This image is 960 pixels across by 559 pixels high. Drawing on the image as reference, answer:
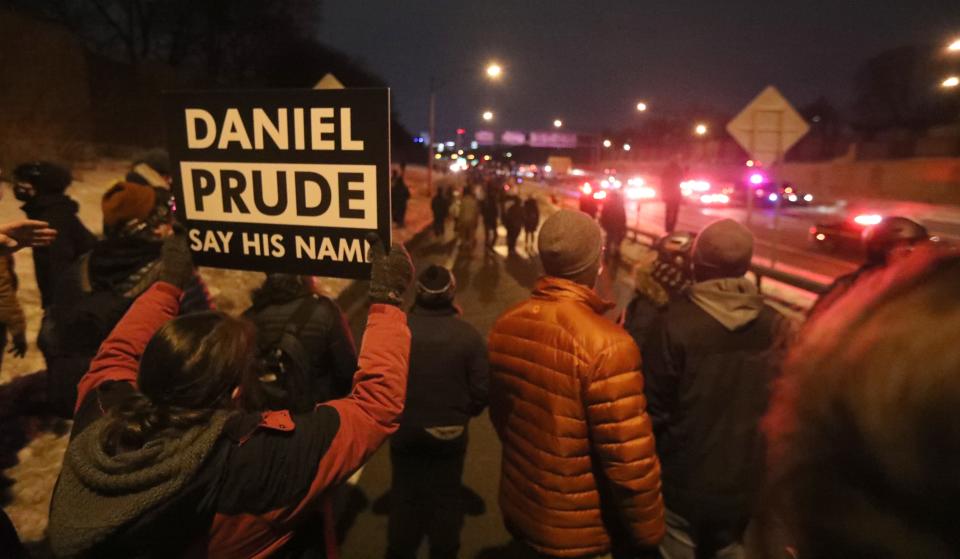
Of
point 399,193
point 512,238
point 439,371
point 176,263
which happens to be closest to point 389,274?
point 176,263

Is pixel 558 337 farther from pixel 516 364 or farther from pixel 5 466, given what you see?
pixel 5 466

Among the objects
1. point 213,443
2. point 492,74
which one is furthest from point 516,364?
point 492,74

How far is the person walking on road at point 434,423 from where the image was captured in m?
→ 3.07

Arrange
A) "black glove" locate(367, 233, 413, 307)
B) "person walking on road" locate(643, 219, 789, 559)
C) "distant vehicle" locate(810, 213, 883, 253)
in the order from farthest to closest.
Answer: "distant vehicle" locate(810, 213, 883, 253) → "person walking on road" locate(643, 219, 789, 559) → "black glove" locate(367, 233, 413, 307)

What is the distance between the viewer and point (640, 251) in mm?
15141

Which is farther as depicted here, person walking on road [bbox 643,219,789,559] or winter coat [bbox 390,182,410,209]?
winter coat [bbox 390,182,410,209]

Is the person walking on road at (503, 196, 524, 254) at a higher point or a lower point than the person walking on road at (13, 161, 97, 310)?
lower

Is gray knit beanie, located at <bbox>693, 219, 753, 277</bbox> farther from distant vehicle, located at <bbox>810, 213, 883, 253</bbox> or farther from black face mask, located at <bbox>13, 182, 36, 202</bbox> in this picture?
distant vehicle, located at <bbox>810, 213, 883, 253</bbox>

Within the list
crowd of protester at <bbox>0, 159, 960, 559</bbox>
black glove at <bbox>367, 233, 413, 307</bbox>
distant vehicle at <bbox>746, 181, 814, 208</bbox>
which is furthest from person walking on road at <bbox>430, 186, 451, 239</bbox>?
distant vehicle at <bbox>746, 181, 814, 208</bbox>

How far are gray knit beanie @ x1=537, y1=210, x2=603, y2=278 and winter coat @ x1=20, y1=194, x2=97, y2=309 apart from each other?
3357 millimetres

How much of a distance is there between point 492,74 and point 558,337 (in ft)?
75.3

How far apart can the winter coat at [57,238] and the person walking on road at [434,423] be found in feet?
8.39

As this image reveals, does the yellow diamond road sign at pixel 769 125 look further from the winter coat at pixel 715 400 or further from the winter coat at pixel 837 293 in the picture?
the winter coat at pixel 715 400

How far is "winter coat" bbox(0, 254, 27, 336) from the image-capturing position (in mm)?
3375
